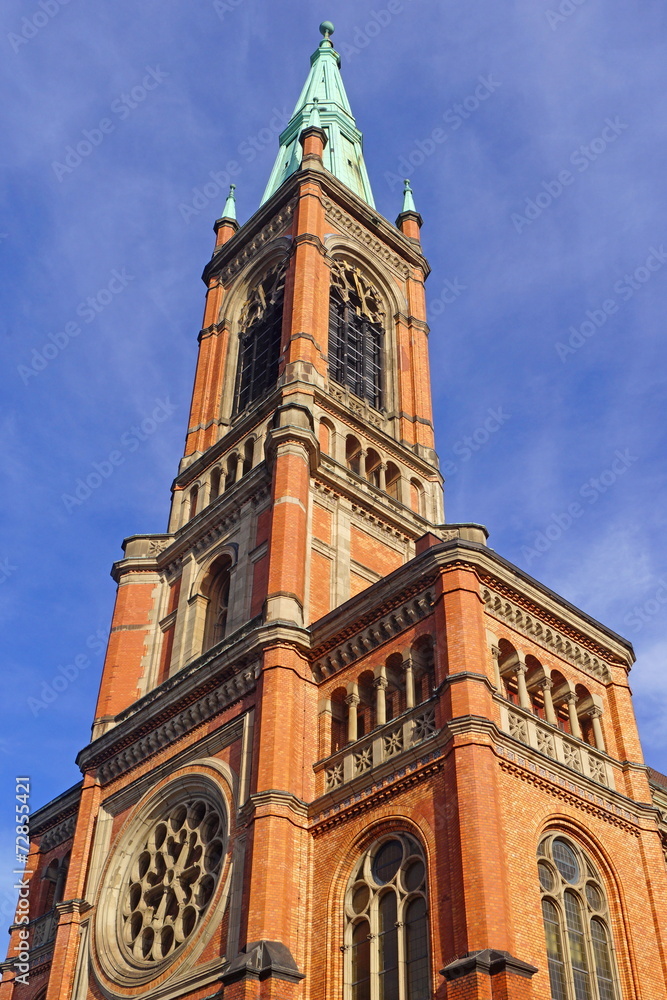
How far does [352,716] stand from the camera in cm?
2622

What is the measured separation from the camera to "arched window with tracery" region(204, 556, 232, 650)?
33875 mm

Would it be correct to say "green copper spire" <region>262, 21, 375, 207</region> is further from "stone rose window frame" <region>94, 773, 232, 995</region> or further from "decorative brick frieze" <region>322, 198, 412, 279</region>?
"stone rose window frame" <region>94, 773, 232, 995</region>

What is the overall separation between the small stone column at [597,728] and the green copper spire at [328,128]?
3257 centimetres

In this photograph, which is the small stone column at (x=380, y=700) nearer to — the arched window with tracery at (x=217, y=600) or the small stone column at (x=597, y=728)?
the small stone column at (x=597, y=728)

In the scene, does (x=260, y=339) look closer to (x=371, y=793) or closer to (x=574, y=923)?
(x=371, y=793)

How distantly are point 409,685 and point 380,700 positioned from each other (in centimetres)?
100

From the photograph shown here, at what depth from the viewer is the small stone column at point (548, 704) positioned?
83.5 ft

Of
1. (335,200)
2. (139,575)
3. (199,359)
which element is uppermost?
(335,200)

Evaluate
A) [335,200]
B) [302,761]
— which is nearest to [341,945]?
[302,761]

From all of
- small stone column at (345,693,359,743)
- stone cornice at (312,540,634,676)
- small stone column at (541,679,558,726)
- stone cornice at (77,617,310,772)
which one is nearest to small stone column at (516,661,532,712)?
small stone column at (541,679,558,726)

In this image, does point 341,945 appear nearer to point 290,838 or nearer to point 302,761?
point 290,838

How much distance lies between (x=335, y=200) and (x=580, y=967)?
3440 centimetres

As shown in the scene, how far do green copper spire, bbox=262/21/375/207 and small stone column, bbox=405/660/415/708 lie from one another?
32747 millimetres

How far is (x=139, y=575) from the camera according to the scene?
37.3 metres
